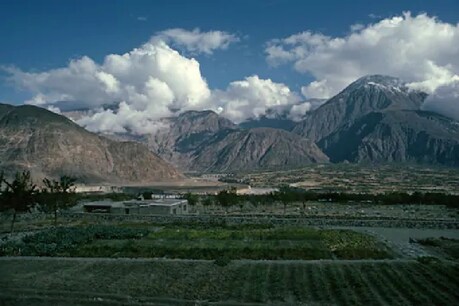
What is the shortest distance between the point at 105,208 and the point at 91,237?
34206 millimetres

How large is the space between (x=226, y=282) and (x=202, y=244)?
13.4 metres

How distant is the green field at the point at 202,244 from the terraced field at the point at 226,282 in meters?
2.85

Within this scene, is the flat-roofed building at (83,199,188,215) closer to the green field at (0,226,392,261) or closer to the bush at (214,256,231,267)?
the green field at (0,226,392,261)

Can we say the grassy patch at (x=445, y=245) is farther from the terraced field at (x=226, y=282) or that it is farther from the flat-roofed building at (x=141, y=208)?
the flat-roofed building at (x=141, y=208)

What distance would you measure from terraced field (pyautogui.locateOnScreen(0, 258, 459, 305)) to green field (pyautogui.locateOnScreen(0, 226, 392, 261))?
2.85 metres

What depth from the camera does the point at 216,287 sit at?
29.0 metres

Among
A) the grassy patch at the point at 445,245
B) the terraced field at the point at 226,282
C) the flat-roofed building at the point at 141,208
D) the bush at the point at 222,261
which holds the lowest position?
the grassy patch at the point at 445,245

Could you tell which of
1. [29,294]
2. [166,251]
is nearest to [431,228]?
[166,251]

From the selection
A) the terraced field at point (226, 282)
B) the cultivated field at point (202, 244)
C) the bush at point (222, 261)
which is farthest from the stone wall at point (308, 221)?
the terraced field at point (226, 282)

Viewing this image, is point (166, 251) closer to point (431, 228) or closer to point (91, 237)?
point (91, 237)

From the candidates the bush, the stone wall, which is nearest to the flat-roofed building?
the stone wall

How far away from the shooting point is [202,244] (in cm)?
4319

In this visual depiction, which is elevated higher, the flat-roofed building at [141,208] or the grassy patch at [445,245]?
the flat-roofed building at [141,208]

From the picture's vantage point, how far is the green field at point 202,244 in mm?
38031
